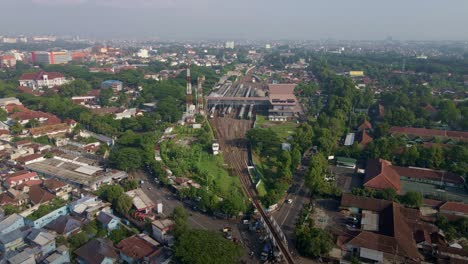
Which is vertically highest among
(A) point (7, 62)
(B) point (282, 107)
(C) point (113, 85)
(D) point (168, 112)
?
(A) point (7, 62)

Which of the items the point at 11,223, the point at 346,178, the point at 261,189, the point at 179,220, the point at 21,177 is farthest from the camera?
the point at 346,178

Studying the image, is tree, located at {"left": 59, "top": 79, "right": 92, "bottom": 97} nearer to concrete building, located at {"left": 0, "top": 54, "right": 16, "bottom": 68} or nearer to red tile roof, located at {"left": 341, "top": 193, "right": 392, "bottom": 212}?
concrete building, located at {"left": 0, "top": 54, "right": 16, "bottom": 68}

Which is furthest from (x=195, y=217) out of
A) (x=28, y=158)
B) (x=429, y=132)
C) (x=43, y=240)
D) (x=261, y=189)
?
(x=429, y=132)

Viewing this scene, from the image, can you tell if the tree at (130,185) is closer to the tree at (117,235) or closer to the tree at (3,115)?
the tree at (117,235)

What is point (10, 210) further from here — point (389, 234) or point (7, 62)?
point (7, 62)

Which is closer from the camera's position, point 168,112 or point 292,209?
point 292,209

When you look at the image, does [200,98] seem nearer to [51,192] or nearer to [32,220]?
[51,192]
